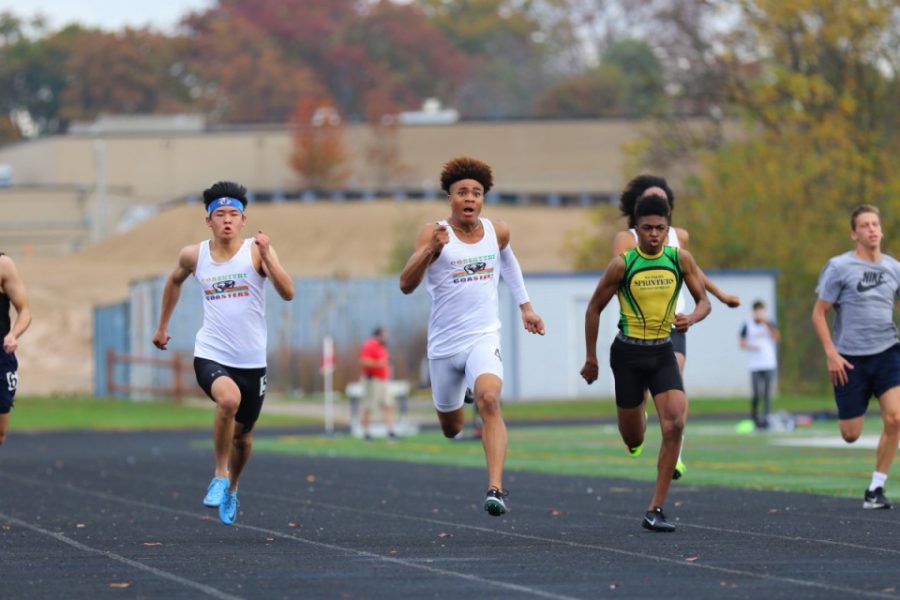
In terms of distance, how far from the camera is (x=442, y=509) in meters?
16.1

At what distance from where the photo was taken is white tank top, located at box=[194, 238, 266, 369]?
1345 centimetres

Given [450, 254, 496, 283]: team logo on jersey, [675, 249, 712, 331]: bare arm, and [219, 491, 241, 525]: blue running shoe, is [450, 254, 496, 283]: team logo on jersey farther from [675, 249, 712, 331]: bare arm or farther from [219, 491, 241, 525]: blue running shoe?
[219, 491, 241, 525]: blue running shoe

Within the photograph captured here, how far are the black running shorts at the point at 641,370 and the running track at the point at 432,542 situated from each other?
967mm

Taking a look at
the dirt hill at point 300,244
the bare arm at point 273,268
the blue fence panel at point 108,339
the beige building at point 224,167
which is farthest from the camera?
the beige building at point 224,167

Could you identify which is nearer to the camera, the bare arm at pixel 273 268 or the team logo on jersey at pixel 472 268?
the team logo on jersey at pixel 472 268

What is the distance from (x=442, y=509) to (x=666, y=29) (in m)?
100

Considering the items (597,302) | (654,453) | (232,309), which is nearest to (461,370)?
(597,302)

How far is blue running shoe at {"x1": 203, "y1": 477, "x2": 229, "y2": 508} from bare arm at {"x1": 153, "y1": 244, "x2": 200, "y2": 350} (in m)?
1.03

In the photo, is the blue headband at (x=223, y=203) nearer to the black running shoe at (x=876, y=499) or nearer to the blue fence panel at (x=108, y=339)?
the black running shoe at (x=876, y=499)

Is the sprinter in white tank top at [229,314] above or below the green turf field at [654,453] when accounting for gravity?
above

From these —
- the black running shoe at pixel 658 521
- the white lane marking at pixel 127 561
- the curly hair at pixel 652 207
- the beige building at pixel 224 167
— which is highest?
the beige building at pixel 224 167

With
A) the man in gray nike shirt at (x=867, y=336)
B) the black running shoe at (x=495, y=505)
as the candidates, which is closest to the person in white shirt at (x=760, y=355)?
the man in gray nike shirt at (x=867, y=336)

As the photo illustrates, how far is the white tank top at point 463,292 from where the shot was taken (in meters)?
13.1

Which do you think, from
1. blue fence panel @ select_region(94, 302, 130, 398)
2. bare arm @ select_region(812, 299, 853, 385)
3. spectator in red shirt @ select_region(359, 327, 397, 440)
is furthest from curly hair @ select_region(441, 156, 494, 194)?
blue fence panel @ select_region(94, 302, 130, 398)
